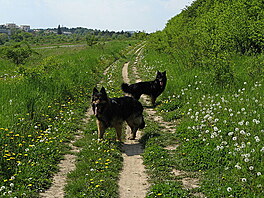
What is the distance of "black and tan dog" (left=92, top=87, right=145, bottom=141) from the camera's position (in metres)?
7.89

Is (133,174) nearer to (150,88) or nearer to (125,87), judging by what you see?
(125,87)

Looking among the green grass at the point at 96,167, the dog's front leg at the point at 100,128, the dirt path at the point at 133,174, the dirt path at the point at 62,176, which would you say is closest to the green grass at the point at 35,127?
the dirt path at the point at 62,176

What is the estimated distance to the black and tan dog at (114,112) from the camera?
7.89 m

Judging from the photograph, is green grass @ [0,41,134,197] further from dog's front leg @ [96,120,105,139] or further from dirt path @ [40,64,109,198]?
dog's front leg @ [96,120,105,139]

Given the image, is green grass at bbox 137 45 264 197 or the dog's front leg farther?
the dog's front leg

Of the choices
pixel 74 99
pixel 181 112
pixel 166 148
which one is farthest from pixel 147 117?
pixel 74 99

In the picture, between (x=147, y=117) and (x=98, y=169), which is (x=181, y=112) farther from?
(x=98, y=169)

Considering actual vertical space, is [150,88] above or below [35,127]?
above

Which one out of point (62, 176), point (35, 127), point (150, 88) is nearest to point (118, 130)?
point (35, 127)

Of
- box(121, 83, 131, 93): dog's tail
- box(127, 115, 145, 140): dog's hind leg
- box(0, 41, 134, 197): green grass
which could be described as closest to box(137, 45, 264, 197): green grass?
box(127, 115, 145, 140): dog's hind leg

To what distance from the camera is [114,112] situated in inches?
332

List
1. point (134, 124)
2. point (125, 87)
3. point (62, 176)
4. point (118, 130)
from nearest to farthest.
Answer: point (62, 176) → point (118, 130) → point (134, 124) → point (125, 87)

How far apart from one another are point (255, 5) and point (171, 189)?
48.1 feet

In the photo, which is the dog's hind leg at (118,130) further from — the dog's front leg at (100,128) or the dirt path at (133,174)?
the dog's front leg at (100,128)
